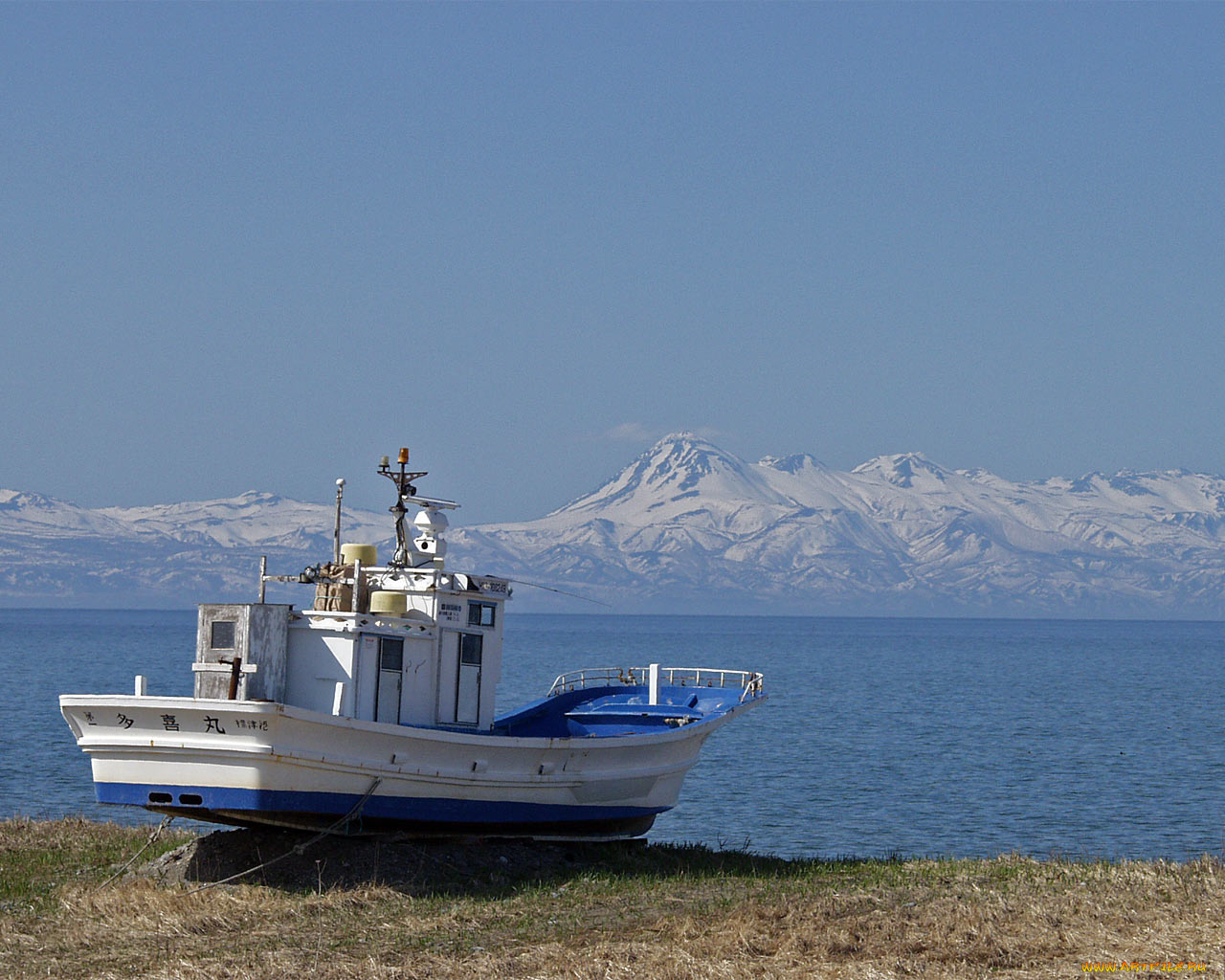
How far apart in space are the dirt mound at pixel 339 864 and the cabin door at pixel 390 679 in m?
1.71

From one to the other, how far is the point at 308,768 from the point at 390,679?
2.42m

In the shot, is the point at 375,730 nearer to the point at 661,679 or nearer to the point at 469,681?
the point at 469,681

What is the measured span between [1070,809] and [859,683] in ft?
192

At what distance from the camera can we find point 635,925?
56.7 feet

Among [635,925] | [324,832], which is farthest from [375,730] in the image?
[635,925]

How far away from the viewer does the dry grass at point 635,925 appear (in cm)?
1503

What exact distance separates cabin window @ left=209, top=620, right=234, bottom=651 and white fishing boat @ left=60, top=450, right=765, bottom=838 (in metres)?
0.02

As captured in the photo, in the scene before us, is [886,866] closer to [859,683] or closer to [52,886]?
[52,886]

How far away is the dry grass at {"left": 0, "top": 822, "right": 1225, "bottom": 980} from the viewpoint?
1503cm

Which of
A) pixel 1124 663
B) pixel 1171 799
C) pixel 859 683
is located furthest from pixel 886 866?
pixel 1124 663

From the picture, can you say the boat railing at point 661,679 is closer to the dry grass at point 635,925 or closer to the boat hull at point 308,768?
the boat hull at point 308,768

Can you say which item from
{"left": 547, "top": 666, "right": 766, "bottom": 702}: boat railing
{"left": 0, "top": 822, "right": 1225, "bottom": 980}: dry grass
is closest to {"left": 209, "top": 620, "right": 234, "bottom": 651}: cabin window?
{"left": 0, "top": 822, "right": 1225, "bottom": 980}: dry grass

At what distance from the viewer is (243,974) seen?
14.7 meters

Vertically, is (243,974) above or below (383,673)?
below
